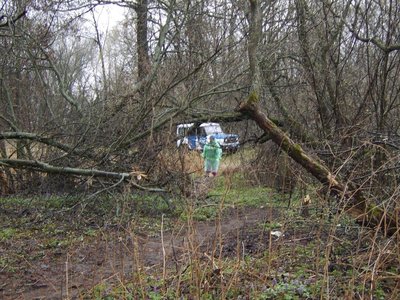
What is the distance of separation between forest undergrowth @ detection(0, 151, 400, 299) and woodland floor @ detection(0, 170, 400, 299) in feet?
0.05

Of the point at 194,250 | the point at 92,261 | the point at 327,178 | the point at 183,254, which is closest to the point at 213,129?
the point at 92,261

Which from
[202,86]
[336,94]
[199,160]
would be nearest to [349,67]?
[336,94]

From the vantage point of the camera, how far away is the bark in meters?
4.72

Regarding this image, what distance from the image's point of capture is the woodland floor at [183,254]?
3.83m

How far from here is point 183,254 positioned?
383cm

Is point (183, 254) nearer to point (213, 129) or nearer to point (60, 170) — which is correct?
point (60, 170)

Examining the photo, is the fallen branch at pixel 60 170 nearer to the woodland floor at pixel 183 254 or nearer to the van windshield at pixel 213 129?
the woodland floor at pixel 183 254

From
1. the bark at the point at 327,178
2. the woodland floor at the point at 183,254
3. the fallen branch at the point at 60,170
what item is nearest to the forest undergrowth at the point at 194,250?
the woodland floor at the point at 183,254

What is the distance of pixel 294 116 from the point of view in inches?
344

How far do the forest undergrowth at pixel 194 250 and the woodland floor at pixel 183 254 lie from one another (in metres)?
0.01

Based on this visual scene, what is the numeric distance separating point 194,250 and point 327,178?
2.36 metres

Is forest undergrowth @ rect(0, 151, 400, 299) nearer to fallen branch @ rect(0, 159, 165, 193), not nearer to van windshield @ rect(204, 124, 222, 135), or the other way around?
fallen branch @ rect(0, 159, 165, 193)

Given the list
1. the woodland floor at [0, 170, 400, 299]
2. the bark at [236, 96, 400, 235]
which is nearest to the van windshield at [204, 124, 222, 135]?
the woodland floor at [0, 170, 400, 299]

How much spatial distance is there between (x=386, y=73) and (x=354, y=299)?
13.3ft
